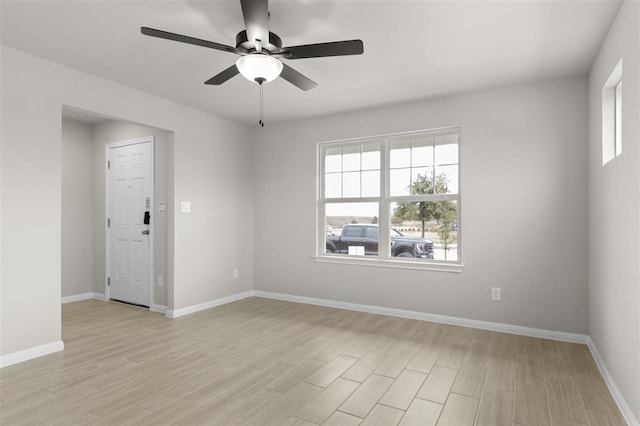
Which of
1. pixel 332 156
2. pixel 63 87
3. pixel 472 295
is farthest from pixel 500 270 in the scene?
pixel 63 87

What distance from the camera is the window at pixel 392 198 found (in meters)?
4.21

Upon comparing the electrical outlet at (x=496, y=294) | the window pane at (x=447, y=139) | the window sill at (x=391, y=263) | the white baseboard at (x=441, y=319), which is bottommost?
the white baseboard at (x=441, y=319)

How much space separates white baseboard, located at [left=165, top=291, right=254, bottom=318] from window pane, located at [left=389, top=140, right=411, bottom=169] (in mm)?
2836

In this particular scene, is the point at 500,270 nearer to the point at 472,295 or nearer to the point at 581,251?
the point at 472,295

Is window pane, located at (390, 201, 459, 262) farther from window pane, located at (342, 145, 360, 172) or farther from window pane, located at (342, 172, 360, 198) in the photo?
window pane, located at (342, 145, 360, 172)

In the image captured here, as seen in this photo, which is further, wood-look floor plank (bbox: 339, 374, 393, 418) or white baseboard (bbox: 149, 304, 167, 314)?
white baseboard (bbox: 149, 304, 167, 314)

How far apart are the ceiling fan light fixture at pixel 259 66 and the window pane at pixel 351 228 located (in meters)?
2.62

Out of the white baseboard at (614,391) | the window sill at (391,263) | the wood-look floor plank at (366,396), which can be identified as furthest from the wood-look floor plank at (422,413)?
the window sill at (391,263)

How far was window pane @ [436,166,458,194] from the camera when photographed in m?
4.16

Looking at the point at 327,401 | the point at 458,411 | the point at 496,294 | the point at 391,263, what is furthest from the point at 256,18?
the point at 496,294

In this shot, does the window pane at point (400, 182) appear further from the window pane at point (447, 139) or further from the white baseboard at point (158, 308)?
the white baseboard at point (158, 308)

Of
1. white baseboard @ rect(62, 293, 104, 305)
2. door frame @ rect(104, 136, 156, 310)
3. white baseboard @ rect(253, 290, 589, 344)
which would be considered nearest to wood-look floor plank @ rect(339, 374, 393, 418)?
white baseboard @ rect(253, 290, 589, 344)

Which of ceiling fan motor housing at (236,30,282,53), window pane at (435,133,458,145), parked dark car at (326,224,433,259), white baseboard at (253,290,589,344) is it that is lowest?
white baseboard at (253,290,589,344)

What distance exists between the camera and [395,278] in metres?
4.43
